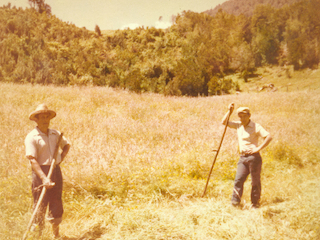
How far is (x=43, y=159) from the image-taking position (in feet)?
8.63

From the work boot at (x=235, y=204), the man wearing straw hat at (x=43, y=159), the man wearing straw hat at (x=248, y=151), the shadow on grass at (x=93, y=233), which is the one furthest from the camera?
the work boot at (x=235, y=204)

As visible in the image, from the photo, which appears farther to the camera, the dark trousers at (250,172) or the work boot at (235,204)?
the work boot at (235,204)

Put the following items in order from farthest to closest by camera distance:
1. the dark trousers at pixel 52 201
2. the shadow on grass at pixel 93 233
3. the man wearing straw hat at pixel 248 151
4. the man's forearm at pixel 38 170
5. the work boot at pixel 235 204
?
the work boot at pixel 235 204, the man wearing straw hat at pixel 248 151, the shadow on grass at pixel 93 233, the dark trousers at pixel 52 201, the man's forearm at pixel 38 170

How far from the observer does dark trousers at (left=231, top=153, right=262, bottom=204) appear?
352cm

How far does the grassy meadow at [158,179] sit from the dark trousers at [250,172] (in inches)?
7.2

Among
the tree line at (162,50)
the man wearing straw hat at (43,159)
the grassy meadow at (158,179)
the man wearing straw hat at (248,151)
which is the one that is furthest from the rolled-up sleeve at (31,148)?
the tree line at (162,50)

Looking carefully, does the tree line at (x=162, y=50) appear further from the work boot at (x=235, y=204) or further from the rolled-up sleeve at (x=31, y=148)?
the work boot at (x=235, y=204)

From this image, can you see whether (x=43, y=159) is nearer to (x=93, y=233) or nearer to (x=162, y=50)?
(x=93, y=233)

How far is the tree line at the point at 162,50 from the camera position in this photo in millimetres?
17297

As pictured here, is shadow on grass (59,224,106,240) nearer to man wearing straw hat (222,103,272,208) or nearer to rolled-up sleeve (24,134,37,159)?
rolled-up sleeve (24,134,37,159)

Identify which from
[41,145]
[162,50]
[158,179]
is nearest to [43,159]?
[41,145]

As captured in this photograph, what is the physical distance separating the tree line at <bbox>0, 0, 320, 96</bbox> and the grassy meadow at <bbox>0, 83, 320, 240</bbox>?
600 centimetres

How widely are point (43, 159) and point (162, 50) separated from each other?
33.2 m

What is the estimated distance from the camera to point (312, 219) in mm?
3230
